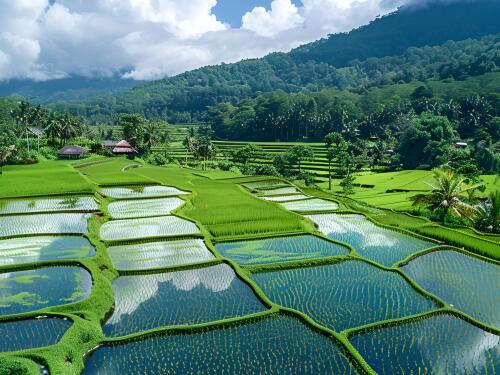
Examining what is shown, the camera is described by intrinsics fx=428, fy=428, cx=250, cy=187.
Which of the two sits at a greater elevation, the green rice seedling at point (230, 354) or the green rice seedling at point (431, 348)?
the green rice seedling at point (230, 354)

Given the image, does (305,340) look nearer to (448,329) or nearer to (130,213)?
(448,329)

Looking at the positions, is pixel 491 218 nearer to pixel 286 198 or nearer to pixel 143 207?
pixel 286 198

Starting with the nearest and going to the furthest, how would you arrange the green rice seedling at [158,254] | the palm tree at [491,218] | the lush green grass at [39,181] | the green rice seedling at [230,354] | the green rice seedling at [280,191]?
1. the green rice seedling at [230,354]
2. the green rice seedling at [158,254]
3. the palm tree at [491,218]
4. the lush green grass at [39,181]
5. the green rice seedling at [280,191]

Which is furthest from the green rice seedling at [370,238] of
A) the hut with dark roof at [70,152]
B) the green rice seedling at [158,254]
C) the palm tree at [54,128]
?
the palm tree at [54,128]

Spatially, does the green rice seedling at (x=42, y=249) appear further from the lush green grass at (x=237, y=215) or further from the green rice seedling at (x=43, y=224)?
the lush green grass at (x=237, y=215)

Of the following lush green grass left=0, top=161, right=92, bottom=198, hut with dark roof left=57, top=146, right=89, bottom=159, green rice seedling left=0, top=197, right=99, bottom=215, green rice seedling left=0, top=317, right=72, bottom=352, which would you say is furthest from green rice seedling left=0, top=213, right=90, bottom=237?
hut with dark roof left=57, top=146, right=89, bottom=159

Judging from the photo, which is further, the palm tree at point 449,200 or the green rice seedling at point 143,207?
the green rice seedling at point 143,207
